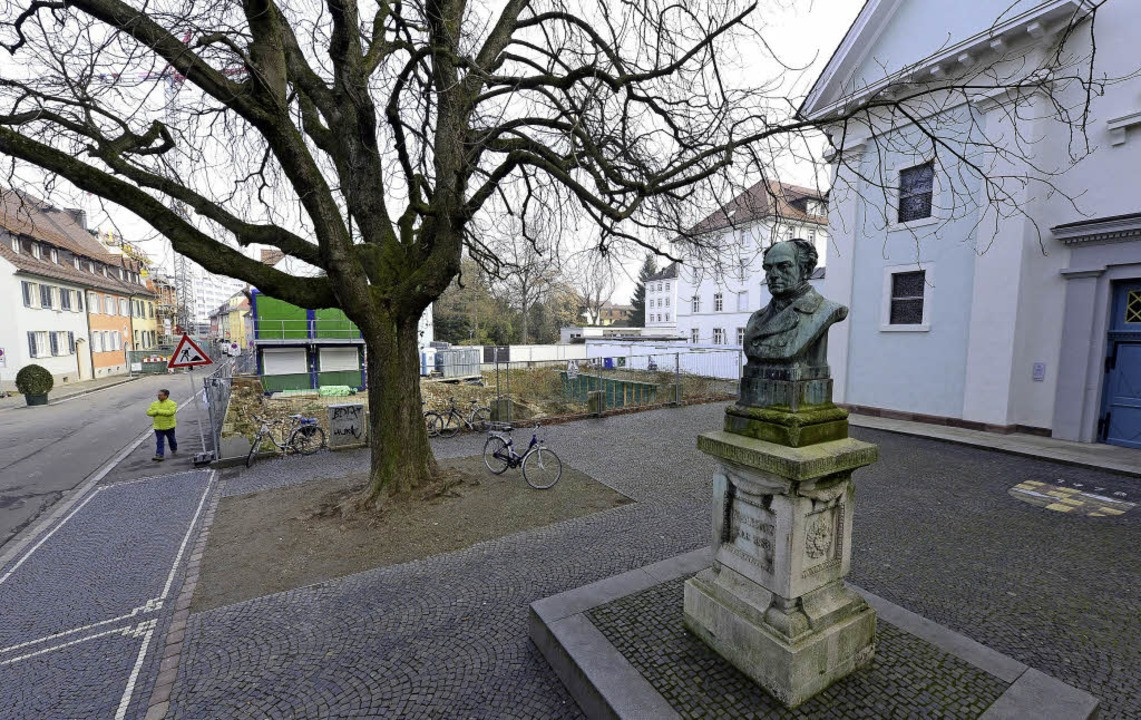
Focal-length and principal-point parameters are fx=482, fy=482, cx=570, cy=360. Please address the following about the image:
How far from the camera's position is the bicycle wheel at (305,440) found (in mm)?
10500

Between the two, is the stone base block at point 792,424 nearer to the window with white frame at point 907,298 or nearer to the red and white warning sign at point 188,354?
the red and white warning sign at point 188,354

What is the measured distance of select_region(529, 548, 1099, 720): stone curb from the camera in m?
2.94

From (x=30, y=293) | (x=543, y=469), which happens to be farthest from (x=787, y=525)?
(x=30, y=293)

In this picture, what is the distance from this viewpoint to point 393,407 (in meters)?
7.09

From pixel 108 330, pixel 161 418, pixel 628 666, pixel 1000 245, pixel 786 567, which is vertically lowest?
pixel 628 666

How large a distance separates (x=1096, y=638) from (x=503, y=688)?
4.83m

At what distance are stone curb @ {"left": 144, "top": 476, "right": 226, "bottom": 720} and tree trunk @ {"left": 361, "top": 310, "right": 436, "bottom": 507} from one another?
2016mm

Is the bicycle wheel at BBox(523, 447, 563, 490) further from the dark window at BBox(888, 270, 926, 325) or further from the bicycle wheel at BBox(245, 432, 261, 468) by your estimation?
the dark window at BBox(888, 270, 926, 325)

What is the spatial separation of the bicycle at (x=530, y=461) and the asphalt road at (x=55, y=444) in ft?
22.0

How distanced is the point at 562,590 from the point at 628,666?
159 cm

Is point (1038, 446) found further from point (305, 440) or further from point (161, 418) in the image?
point (161, 418)

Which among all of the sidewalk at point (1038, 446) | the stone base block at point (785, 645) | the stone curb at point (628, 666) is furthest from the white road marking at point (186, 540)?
the sidewalk at point (1038, 446)

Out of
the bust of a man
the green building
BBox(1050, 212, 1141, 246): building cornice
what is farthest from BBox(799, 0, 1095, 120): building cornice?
the green building

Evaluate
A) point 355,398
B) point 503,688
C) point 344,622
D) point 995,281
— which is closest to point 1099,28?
point 995,281
